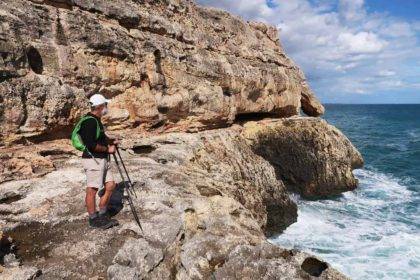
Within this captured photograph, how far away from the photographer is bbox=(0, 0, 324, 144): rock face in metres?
14.4

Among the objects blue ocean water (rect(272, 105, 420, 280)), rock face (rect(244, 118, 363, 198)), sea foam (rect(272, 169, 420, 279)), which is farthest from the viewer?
rock face (rect(244, 118, 363, 198))

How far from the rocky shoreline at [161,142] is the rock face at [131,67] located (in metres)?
0.06

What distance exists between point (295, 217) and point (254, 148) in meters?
4.97

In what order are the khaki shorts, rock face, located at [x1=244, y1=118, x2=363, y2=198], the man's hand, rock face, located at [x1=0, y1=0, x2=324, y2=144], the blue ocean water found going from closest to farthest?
the khaki shorts < the man's hand < rock face, located at [x1=0, y1=0, x2=324, y2=144] < the blue ocean water < rock face, located at [x1=244, y1=118, x2=363, y2=198]

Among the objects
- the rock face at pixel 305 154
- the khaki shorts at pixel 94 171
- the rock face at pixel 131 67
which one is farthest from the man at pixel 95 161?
the rock face at pixel 305 154

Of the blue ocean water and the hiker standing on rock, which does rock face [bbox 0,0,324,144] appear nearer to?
the hiker standing on rock

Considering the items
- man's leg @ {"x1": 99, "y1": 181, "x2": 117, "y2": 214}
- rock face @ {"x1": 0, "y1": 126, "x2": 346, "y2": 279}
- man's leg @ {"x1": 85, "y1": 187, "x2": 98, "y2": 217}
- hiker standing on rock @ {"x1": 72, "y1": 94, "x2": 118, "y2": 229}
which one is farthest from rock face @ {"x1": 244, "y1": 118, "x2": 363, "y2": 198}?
man's leg @ {"x1": 85, "y1": 187, "x2": 98, "y2": 217}

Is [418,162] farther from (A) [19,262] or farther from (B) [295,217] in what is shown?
(A) [19,262]

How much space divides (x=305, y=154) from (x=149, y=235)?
21182 millimetres

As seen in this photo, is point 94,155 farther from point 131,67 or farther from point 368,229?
point 368,229

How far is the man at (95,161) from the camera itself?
9.10m

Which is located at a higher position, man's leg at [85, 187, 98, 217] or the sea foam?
man's leg at [85, 187, 98, 217]

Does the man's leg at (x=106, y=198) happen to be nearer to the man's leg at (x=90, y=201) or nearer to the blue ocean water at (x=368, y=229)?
the man's leg at (x=90, y=201)

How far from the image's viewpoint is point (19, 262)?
26.5 feet
